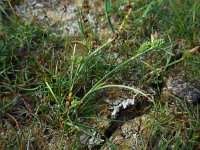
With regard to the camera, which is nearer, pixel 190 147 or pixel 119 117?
pixel 190 147

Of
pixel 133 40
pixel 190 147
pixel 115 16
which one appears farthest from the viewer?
pixel 115 16

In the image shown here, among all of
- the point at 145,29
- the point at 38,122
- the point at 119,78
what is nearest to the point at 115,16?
the point at 145,29

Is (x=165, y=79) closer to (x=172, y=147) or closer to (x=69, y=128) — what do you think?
(x=172, y=147)

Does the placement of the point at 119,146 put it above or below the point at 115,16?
below

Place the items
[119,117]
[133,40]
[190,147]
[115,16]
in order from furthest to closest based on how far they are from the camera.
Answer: [115,16] < [133,40] < [119,117] < [190,147]

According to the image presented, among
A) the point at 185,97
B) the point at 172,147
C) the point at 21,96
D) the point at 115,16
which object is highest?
the point at 115,16

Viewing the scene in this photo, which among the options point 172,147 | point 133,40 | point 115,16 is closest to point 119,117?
point 172,147
